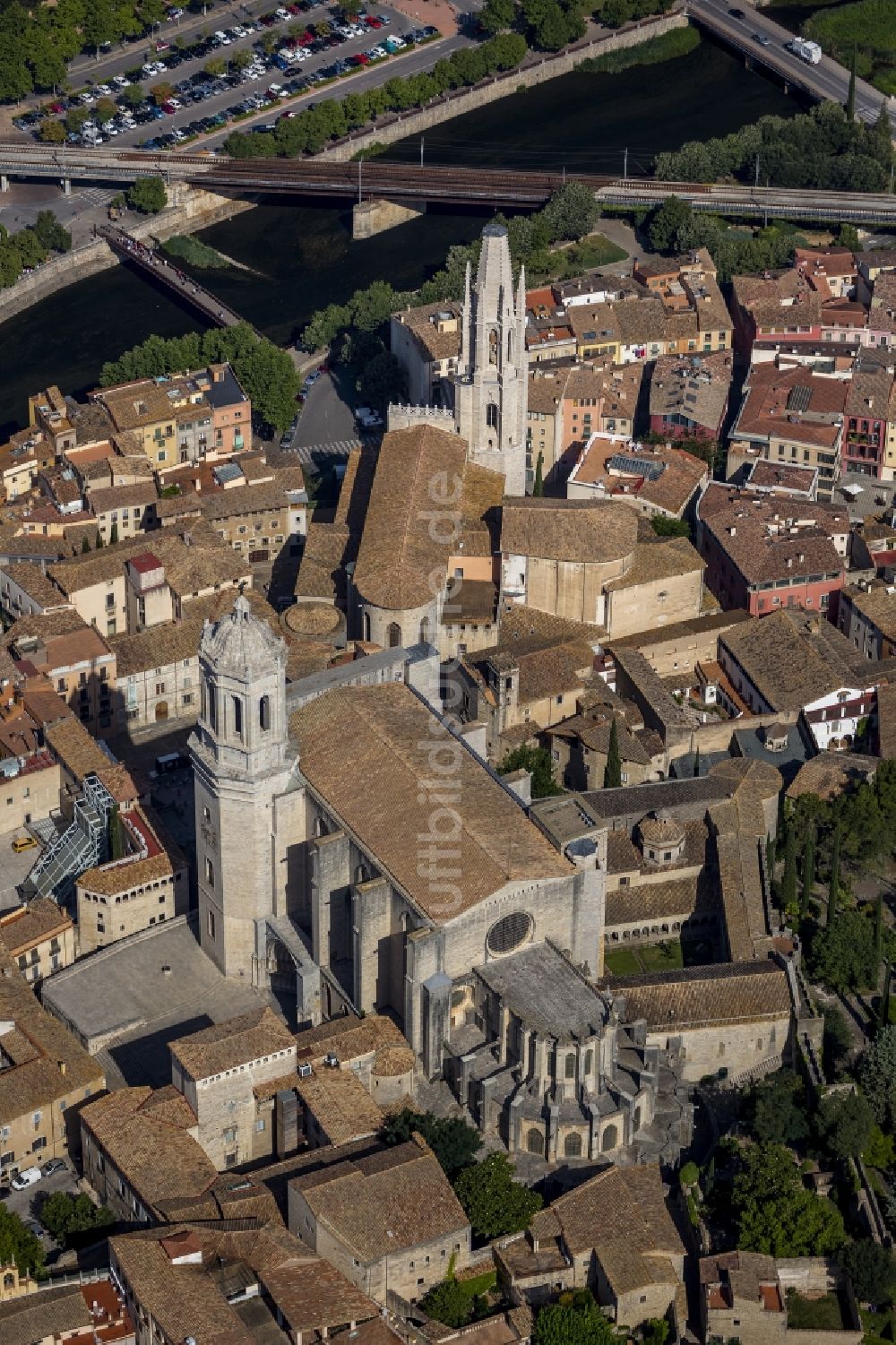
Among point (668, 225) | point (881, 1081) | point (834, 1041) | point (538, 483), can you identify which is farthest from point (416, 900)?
point (668, 225)

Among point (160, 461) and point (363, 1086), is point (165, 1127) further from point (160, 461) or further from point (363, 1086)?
point (160, 461)

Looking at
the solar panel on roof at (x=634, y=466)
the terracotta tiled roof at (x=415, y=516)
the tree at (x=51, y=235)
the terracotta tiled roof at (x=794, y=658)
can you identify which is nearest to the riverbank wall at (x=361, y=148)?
the tree at (x=51, y=235)

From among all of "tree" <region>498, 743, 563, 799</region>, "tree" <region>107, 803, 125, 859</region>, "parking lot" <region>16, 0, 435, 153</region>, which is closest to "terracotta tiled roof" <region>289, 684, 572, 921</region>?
"tree" <region>107, 803, 125, 859</region>

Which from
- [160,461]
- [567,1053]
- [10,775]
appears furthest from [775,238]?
[567,1053]

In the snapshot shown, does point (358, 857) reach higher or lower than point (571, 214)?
higher

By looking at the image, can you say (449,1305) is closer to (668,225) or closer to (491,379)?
(491,379)

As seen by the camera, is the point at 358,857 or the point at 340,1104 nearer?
the point at 340,1104

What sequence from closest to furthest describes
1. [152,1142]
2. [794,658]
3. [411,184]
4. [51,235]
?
[152,1142] < [794,658] < [51,235] < [411,184]

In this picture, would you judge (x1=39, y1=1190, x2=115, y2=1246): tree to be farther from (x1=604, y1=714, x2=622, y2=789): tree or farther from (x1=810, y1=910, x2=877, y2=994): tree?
(x1=604, y1=714, x2=622, y2=789): tree
